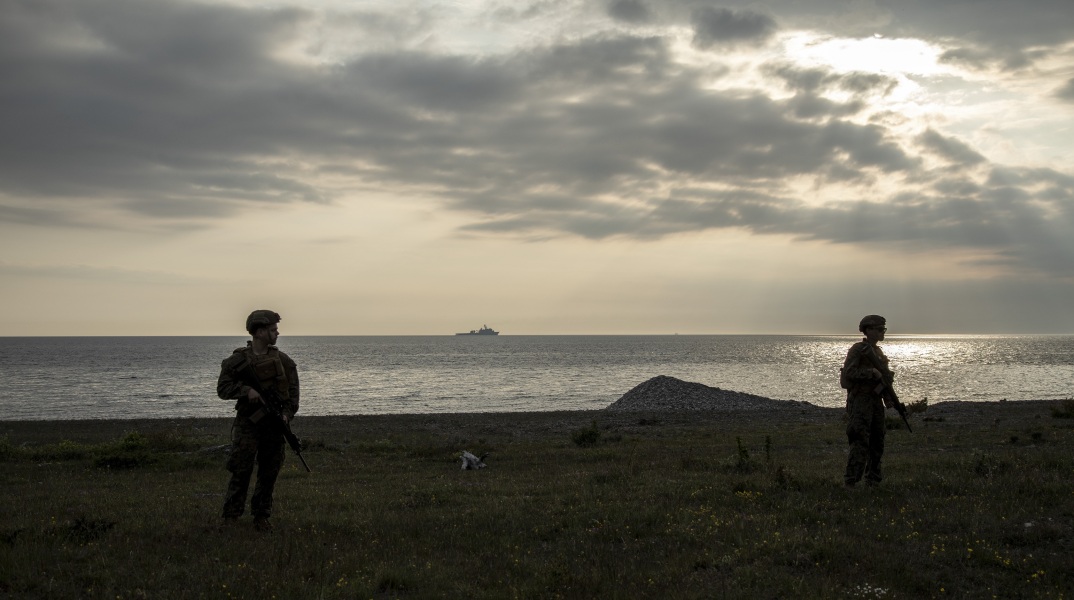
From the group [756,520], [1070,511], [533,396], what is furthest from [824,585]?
[533,396]

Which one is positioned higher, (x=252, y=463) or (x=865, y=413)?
(x=865, y=413)

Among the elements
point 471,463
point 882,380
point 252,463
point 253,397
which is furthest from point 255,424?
point 882,380

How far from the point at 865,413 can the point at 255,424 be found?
10.0 m

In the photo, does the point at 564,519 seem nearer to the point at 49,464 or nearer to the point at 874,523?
the point at 874,523

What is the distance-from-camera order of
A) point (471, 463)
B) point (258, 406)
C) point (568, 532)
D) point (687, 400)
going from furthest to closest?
point (687, 400) < point (471, 463) < point (258, 406) < point (568, 532)

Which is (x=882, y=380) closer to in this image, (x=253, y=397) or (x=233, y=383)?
(x=253, y=397)

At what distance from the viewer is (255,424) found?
10.3 meters

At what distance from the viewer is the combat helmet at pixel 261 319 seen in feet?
33.7

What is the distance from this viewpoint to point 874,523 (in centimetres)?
986

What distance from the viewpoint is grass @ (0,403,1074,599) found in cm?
767

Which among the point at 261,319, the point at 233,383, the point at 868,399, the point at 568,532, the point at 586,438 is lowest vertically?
the point at 586,438

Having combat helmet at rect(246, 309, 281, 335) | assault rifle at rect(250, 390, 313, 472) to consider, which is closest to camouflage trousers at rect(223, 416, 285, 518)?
assault rifle at rect(250, 390, 313, 472)

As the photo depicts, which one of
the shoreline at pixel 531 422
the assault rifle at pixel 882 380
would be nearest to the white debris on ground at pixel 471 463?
the assault rifle at pixel 882 380

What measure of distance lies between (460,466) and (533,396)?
152ft
